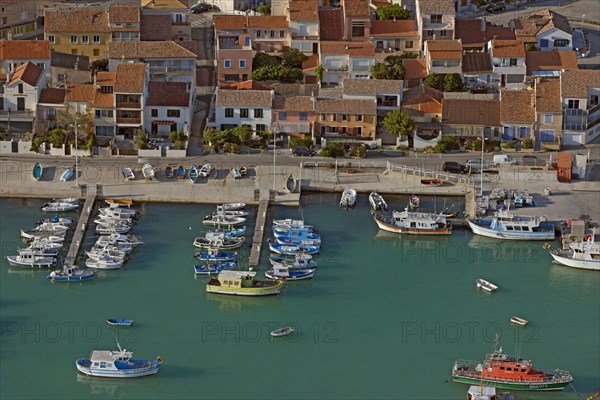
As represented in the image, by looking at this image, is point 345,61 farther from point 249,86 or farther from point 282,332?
point 282,332

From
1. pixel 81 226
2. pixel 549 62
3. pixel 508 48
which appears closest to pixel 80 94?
pixel 81 226

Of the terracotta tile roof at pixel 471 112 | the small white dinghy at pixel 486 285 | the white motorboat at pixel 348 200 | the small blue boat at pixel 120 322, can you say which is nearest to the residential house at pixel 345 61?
the terracotta tile roof at pixel 471 112

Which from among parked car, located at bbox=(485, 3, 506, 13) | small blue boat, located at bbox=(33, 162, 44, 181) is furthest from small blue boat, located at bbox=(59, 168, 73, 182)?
parked car, located at bbox=(485, 3, 506, 13)

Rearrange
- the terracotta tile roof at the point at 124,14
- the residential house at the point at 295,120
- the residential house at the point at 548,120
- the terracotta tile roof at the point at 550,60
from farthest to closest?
1. the terracotta tile roof at the point at 124,14
2. the terracotta tile roof at the point at 550,60
3. the residential house at the point at 295,120
4. the residential house at the point at 548,120

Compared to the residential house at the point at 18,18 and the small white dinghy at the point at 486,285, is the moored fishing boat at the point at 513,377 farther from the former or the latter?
the residential house at the point at 18,18

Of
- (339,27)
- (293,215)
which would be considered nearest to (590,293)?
(293,215)

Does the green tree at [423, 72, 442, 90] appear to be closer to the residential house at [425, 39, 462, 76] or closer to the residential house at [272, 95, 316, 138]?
the residential house at [425, 39, 462, 76]
